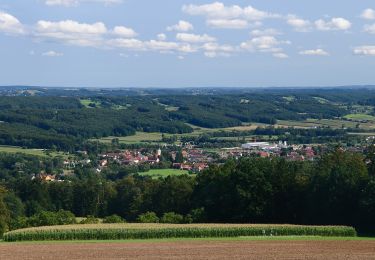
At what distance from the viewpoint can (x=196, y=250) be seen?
152 feet

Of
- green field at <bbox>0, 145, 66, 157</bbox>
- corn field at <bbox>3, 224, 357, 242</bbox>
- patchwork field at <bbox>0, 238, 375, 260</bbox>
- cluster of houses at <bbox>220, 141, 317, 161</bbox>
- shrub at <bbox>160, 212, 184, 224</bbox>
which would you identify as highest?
patchwork field at <bbox>0, 238, 375, 260</bbox>

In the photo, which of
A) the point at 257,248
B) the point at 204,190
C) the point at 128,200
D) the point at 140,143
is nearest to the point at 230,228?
the point at 257,248

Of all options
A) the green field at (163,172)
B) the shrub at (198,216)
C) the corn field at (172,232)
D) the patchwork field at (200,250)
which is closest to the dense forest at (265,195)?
the shrub at (198,216)

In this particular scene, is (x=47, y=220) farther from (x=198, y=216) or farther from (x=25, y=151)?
(x=25, y=151)

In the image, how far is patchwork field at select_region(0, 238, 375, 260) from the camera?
42.9 m

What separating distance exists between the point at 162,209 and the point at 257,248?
112ft

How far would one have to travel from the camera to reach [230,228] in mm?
58250

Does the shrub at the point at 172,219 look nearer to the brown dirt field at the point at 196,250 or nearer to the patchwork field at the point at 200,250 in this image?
the patchwork field at the point at 200,250

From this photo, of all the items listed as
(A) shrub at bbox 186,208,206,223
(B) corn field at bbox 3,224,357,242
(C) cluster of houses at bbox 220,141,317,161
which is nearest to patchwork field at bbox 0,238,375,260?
(B) corn field at bbox 3,224,357,242

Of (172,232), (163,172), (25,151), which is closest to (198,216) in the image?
(172,232)

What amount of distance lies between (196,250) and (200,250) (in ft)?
0.88

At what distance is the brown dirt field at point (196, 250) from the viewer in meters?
42.8

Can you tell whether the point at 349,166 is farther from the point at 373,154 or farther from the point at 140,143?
the point at 140,143

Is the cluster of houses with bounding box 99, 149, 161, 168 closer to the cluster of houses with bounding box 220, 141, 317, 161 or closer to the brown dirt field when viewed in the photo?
the cluster of houses with bounding box 220, 141, 317, 161
